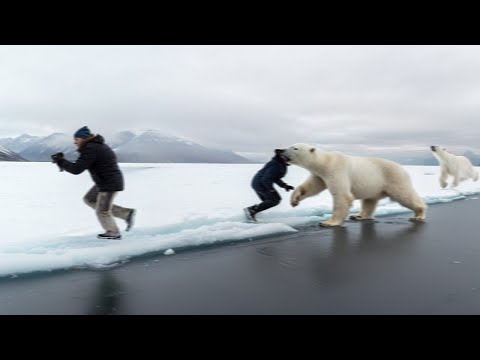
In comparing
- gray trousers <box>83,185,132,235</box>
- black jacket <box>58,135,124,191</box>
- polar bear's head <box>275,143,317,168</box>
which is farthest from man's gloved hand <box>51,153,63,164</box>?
polar bear's head <box>275,143,317,168</box>

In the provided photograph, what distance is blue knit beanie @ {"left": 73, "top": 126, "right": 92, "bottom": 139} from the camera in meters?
3.20

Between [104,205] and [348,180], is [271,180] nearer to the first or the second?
[348,180]

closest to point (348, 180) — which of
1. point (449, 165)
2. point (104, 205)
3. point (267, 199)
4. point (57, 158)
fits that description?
point (267, 199)

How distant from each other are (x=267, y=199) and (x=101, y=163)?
2.62m

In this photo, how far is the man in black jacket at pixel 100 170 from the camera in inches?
126

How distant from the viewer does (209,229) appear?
4.08 meters

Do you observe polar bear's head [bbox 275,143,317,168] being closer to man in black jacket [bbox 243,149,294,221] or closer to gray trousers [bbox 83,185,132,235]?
man in black jacket [bbox 243,149,294,221]

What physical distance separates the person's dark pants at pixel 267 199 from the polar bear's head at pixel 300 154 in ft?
1.92

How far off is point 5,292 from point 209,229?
2.25m

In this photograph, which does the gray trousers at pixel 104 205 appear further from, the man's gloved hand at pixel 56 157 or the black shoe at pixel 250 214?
the black shoe at pixel 250 214

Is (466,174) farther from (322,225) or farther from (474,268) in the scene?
(474,268)

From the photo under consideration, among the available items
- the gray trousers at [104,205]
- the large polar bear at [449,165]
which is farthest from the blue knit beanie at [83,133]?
the large polar bear at [449,165]

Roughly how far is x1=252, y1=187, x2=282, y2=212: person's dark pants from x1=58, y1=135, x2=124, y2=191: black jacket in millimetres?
2231
